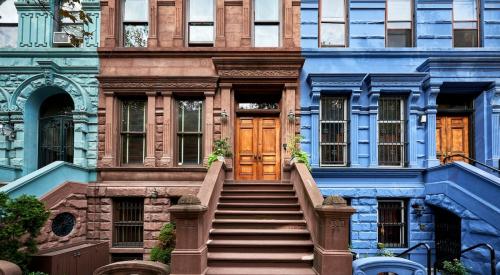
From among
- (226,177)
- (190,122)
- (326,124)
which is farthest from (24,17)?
(326,124)

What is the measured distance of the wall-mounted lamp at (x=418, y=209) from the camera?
34.7 ft

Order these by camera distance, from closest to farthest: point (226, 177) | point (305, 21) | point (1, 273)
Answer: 1. point (1, 273)
2. point (226, 177)
3. point (305, 21)

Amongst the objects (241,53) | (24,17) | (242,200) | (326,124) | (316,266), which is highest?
(24,17)

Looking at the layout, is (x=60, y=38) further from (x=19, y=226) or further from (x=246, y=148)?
(x=246, y=148)

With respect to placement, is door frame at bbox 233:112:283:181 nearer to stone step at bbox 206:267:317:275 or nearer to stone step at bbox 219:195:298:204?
stone step at bbox 219:195:298:204

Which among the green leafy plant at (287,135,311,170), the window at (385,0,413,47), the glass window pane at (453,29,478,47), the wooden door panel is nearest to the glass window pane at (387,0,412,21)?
the window at (385,0,413,47)

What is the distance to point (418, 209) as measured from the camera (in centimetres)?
1059

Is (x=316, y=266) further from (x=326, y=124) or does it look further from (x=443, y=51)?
(x=443, y=51)

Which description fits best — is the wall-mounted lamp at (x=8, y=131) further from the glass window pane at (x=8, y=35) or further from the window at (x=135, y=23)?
the window at (x=135, y=23)

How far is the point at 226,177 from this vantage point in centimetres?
1062

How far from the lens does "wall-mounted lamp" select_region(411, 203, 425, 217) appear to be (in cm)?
1056

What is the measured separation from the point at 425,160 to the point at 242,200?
597 cm

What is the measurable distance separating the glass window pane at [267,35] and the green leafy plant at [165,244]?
657 centimetres

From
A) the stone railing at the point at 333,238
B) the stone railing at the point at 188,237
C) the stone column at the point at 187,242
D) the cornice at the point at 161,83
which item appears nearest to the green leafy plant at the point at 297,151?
the stone railing at the point at 333,238
